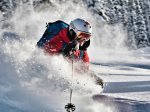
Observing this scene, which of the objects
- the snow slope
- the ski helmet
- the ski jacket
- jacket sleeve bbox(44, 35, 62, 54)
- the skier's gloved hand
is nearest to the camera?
the snow slope

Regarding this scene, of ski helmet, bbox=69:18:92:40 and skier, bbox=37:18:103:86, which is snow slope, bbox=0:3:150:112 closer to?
skier, bbox=37:18:103:86

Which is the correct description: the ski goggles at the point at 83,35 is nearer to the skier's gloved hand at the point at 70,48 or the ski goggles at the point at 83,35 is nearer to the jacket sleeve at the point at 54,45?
the skier's gloved hand at the point at 70,48

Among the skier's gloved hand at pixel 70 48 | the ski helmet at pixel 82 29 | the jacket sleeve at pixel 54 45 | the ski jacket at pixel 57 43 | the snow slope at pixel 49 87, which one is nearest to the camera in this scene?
the snow slope at pixel 49 87

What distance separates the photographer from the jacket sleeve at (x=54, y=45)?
8.62m

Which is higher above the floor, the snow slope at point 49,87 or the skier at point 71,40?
the skier at point 71,40

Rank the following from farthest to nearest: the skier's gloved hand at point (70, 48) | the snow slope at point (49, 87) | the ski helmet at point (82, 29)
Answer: the skier's gloved hand at point (70, 48) < the ski helmet at point (82, 29) < the snow slope at point (49, 87)

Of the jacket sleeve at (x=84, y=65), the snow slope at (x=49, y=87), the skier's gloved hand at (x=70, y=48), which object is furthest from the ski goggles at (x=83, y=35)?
the jacket sleeve at (x=84, y=65)

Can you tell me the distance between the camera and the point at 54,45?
28.6 feet

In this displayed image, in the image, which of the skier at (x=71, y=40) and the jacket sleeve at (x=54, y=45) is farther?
the jacket sleeve at (x=54, y=45)

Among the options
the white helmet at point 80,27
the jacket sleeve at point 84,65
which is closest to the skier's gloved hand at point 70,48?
the white helmet at point 80,27

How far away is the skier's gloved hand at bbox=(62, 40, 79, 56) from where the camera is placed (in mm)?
8359

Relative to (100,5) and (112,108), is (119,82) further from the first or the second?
(100,5)

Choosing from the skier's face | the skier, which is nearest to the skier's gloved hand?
the skier

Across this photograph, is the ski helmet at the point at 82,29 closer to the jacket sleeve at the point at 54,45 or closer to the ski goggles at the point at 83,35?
the ski goggles at the point at 83,35
